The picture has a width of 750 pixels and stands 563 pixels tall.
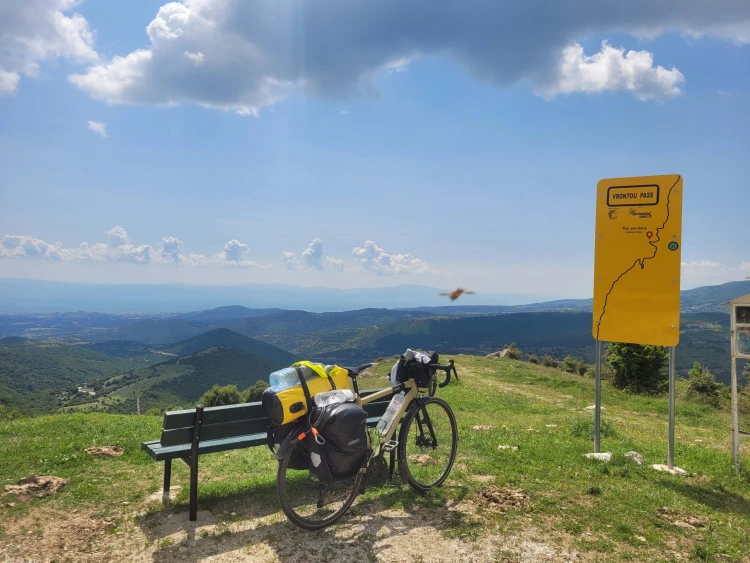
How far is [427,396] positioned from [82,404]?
115104 mm

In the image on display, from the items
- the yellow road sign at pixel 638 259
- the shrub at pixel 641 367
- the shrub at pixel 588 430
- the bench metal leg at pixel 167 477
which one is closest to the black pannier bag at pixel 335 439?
the bench metal leg at pixel 167 477

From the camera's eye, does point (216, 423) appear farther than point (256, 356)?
No

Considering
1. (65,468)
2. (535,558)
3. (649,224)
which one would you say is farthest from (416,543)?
(649,224)

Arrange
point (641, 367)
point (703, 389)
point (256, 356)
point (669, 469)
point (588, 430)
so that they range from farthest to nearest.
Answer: point (256, 356) < point (641, 367) < point (703, 389) < point (588, 430) < point (669, 469)

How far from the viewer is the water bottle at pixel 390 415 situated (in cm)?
558

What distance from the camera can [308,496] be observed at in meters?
5.60

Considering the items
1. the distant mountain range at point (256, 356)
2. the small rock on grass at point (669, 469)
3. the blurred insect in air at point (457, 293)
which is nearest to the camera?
the blurred insect in air at point (457, 293)

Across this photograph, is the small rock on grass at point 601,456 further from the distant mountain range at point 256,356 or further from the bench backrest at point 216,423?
the distant mountain range at point 256,356

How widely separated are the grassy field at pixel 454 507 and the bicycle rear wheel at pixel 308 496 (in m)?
0.16

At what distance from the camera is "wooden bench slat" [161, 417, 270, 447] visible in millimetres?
5160

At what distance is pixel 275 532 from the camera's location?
4.72m

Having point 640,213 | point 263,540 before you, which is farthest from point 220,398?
point 640,213

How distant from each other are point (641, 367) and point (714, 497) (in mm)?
19152

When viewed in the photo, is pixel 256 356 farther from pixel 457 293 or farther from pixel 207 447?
pixel 457 293
